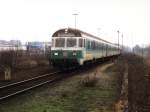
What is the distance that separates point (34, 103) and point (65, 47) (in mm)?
13588

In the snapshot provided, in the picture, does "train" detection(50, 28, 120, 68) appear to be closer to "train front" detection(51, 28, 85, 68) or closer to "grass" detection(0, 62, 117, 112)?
"train front" detection(51, 28, 85, 68)

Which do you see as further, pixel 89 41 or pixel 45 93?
pixel 89 41

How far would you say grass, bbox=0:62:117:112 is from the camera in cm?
1132

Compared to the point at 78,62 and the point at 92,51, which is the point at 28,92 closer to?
the point at 78,62

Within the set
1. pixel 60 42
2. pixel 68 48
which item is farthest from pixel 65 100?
pixel 60 42

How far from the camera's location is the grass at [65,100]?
1132cm

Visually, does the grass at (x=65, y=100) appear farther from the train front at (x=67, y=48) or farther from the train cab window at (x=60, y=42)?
the train cab window at (x=60, y=42)

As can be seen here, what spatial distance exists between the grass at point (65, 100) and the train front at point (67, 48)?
8390 mm

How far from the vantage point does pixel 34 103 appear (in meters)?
12.2

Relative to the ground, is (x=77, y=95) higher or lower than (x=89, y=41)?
lower

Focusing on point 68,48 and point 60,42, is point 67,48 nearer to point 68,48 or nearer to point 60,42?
point 68,48

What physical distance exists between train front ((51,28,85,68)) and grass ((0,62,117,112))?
8.39 metres

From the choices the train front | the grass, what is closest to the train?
the train front

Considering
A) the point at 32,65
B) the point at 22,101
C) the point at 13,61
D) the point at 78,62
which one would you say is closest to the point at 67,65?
the point at 78,62
